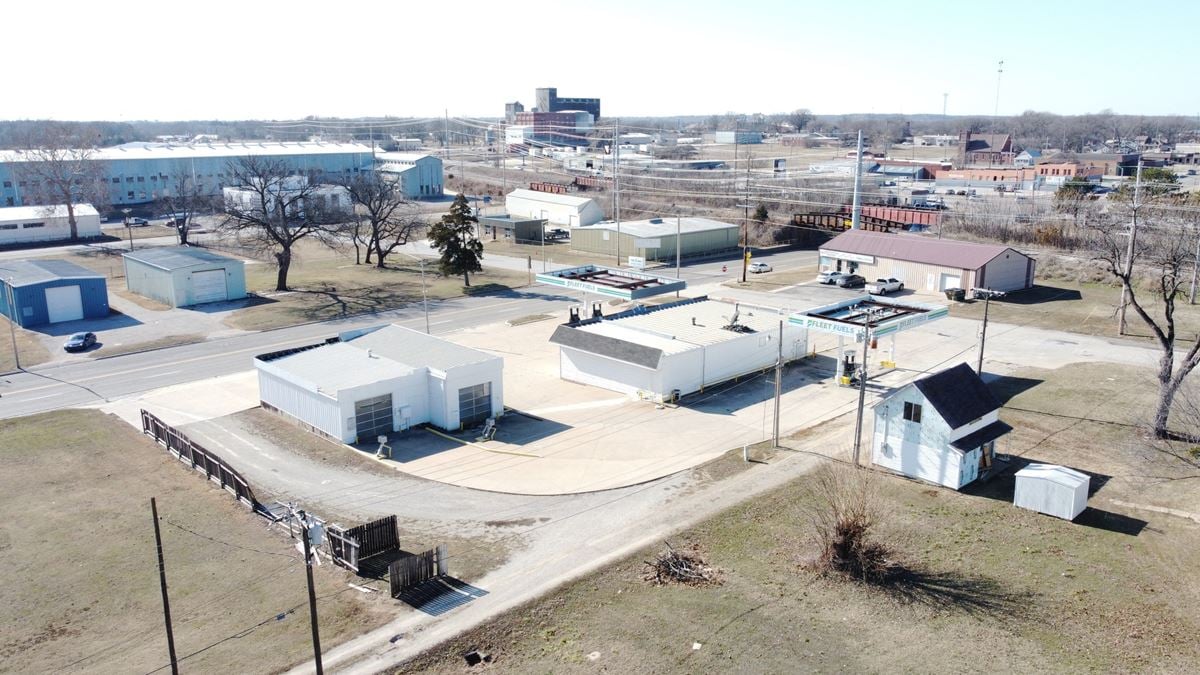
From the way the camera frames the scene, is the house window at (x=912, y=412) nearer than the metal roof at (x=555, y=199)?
Yes

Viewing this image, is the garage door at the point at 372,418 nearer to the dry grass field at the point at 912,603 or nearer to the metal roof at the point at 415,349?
the metal roof at the point at 415,349

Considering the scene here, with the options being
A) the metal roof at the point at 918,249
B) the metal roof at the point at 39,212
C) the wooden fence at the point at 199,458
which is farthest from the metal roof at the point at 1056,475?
the metal roof at the point at 39,212

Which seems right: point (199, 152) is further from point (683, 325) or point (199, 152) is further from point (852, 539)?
point (852, 539)

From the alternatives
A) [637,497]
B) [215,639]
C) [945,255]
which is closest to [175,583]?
[215,639]

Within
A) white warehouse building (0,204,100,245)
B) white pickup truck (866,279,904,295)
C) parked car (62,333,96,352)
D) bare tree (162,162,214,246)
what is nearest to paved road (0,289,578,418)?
parked car (62,333,96,352)

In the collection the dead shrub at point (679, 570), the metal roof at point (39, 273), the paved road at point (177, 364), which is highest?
the metal roof at point (39, 273)

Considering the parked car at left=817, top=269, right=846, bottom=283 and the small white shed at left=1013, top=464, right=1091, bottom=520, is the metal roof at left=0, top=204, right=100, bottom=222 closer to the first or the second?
the parked car at left=817, top=269, right=846, bottom=283

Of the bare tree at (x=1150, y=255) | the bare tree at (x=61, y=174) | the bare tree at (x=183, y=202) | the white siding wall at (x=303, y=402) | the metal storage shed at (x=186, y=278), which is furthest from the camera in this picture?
the bare tree at (x=61, y=174)
